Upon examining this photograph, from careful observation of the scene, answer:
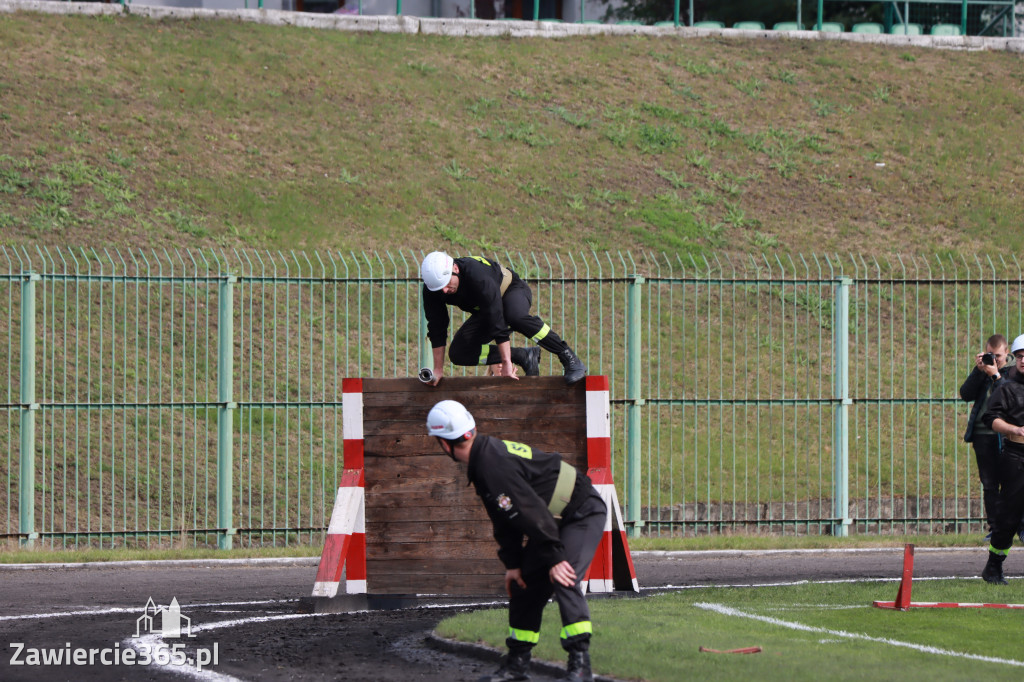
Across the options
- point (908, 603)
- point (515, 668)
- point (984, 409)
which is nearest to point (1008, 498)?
point (984, 409)

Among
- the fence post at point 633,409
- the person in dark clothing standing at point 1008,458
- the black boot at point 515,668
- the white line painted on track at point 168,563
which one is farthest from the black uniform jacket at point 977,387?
the white line painted on track at point 168,563

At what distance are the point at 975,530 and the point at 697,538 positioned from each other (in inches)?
157

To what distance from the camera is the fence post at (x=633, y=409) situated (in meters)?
14.0

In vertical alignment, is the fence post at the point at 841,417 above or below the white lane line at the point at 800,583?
above

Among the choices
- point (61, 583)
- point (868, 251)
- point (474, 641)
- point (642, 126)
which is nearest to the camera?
point (474, 641)

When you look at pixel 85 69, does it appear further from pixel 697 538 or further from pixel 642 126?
pixel 697 538

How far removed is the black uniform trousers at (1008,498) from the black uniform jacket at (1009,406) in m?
0.06

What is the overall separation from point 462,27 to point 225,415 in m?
21.7

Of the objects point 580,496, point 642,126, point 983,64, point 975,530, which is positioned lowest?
point 975,530

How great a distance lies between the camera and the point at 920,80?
111ft

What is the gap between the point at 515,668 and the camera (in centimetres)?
675

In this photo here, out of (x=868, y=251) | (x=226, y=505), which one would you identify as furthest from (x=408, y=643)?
(x=868, y=251)

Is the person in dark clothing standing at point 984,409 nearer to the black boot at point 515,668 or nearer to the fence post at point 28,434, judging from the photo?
the black boot at point 515,668

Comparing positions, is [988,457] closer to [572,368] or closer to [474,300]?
[572,368]
